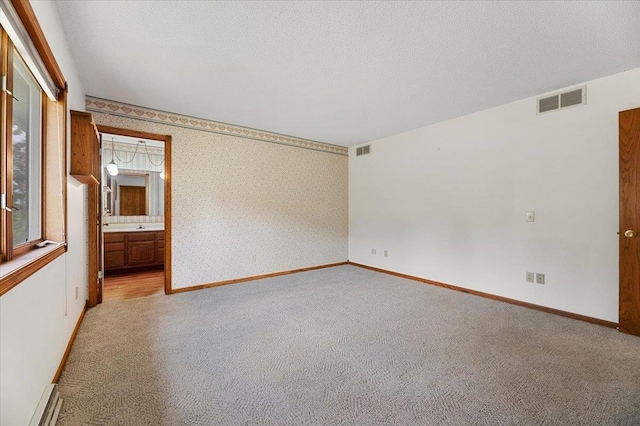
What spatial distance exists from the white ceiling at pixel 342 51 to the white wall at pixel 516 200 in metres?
0.38

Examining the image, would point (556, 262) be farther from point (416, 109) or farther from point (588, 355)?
point (416, 109)

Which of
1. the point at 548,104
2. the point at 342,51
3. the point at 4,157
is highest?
the point at 342,51

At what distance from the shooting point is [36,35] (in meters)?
1.44

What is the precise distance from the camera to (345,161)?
5715 mm

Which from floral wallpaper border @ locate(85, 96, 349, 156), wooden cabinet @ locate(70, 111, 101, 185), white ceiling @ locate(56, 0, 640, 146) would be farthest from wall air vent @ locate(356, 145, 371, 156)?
wooden cabinet @ locate(70, 111, 101, 185)

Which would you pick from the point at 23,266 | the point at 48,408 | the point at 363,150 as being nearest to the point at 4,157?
the point at 23,266

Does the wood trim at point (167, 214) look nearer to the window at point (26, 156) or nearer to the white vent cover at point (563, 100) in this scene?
the window at point (26, 156)

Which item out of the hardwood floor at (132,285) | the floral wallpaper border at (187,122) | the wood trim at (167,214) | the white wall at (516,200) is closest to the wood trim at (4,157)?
the floral wallpaper border at (187,122)

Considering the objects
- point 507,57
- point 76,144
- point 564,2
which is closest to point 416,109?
point 507,57

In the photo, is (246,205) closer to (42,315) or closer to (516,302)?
(42,315)

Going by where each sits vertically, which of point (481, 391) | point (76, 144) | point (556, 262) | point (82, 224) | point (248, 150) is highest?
point (248, 150)

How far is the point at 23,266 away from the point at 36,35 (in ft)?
3.83

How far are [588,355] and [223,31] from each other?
3677mm

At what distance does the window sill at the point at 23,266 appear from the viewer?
1.09 metres
